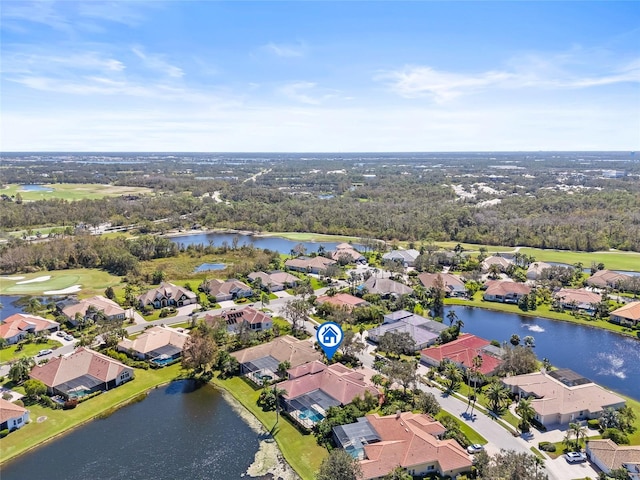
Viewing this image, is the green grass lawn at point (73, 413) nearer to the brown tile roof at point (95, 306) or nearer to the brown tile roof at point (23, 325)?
the brown tile roof at point (95, 306)

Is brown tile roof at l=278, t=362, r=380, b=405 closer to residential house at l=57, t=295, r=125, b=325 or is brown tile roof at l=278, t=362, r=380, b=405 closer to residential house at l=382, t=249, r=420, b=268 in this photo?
residential house at l=57, t=295, r=125, b=325

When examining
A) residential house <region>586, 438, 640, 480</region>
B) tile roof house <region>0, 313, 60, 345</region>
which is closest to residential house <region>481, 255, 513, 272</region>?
residential house <region>586, 438, 640, 480</region>

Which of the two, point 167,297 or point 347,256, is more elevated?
point 347,256

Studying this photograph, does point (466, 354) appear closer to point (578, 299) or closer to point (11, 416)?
point (578, 299)

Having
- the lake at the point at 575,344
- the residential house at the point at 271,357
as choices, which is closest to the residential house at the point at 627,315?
the lake at the point at 575,344

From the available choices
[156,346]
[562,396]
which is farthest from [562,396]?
[156,346]
